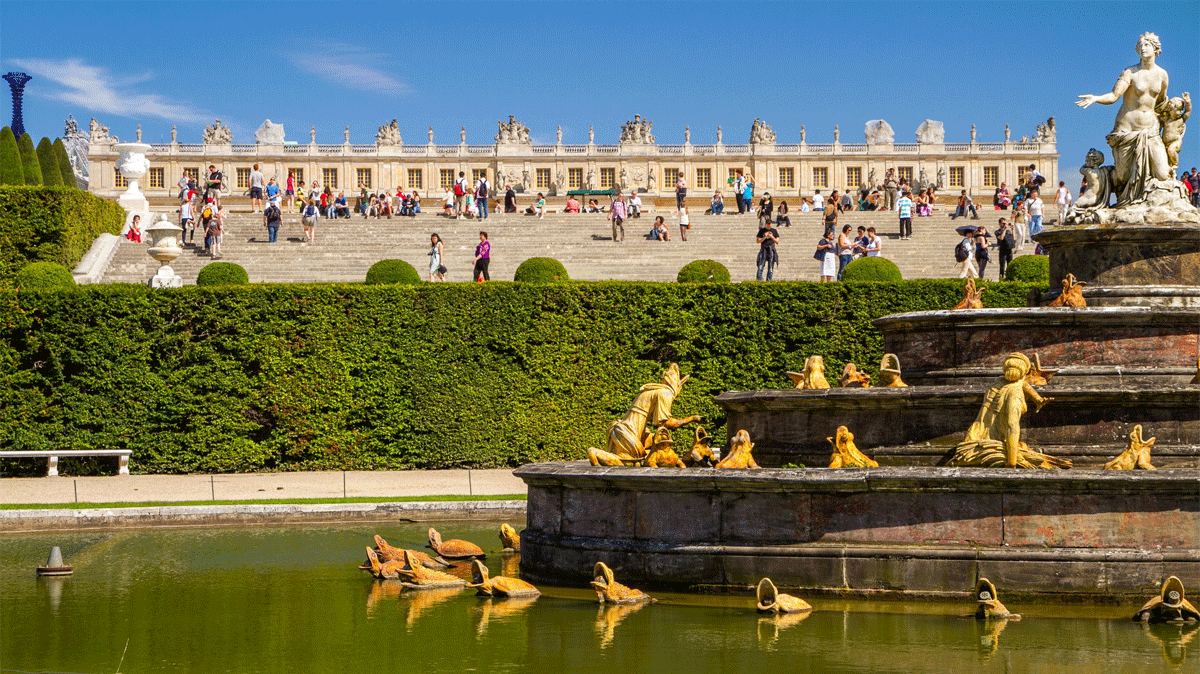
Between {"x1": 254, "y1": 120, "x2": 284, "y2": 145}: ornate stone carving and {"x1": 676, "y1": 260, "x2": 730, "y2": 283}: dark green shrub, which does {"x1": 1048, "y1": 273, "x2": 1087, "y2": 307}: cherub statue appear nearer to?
{"x1": 676, "y1": 260, "x2": 730, "y2": 283}: dark green shrub

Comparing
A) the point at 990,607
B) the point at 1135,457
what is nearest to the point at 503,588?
the point at 990,607

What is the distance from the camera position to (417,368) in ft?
56.4

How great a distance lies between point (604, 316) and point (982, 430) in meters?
9.14

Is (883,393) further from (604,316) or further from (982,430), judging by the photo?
(604,316)

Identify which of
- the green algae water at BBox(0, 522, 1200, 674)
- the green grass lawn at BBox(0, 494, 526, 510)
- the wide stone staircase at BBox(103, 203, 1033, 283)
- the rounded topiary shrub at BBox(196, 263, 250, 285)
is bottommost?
the green algae water at BBox(0, 522, 1200, 674)

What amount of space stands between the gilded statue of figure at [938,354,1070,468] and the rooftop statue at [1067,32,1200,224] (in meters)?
3.45

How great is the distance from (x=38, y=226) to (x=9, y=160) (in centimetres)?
825

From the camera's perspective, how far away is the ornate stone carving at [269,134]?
6894cm

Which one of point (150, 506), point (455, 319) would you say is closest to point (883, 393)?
point (150, 506)

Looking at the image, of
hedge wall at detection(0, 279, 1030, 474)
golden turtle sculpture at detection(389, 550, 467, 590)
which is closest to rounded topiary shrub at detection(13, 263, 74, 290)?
hedge wall at detection(0, 279, 1030, 474)

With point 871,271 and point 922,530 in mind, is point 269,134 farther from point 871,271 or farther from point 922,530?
point 922,530

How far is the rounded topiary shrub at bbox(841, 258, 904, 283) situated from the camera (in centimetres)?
2016

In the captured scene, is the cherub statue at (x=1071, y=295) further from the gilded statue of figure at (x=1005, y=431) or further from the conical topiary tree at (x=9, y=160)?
the conical topiary tree at (x=9, y=160)

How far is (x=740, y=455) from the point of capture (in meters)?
8.93
